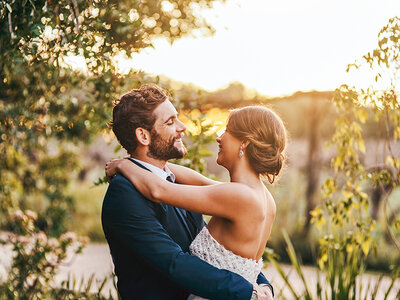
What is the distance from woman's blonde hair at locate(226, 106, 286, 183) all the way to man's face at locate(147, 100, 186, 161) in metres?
0.23

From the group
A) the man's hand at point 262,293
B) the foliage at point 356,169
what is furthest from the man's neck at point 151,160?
the foliage at point 356,169

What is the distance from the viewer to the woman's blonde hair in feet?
7.13

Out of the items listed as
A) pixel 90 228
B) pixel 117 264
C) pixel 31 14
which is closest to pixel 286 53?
pixel 31 14

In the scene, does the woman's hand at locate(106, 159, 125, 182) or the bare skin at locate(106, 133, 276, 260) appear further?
the woman's hand at locate(106, 159, 125, 182)

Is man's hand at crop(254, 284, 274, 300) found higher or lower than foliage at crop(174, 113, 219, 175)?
lower

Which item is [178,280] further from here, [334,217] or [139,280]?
[334,217]

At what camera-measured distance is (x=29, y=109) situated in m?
3.98

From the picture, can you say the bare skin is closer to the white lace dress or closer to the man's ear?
the white lace dress

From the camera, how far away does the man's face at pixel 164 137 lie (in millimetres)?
2213

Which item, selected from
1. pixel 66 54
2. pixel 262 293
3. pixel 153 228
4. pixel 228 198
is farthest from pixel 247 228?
pixel 66 54

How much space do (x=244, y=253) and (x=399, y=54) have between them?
6.17ft

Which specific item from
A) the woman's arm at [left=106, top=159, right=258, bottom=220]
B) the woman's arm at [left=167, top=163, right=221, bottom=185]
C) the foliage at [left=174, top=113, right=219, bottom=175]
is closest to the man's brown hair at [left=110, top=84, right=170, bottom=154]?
the woman's arm at [left=106, top=159, right=258, bottom=220]

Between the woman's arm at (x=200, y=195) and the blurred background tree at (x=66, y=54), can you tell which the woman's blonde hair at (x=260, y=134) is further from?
the blurred background tree at (x=66, y=54)

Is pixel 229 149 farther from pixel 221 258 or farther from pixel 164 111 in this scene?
pixel 221 258
